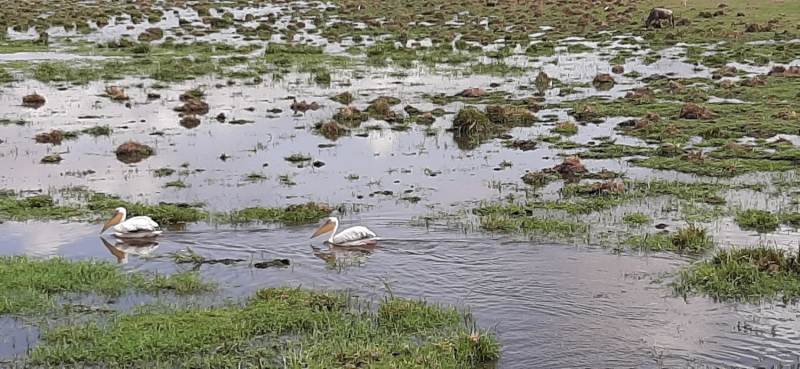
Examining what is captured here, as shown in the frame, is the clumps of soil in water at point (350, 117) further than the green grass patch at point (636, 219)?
Yes

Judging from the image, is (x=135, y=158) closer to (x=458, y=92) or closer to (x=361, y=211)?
(x=361, y=211)

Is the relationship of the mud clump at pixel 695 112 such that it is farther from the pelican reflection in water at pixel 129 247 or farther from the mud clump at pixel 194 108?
the pelican reflection in water at pixel 129 247

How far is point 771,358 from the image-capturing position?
8969mm

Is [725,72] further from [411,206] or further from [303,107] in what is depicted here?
[411,206]

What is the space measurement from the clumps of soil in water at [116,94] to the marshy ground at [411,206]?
9cm

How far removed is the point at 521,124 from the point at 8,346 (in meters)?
15.3

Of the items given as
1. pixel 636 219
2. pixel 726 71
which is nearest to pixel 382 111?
pixel 636 219

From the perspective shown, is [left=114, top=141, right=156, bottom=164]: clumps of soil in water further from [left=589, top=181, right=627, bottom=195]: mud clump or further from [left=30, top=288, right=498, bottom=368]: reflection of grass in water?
[left=30, top=288, right=498, bottom=368]: reflection of grass in water

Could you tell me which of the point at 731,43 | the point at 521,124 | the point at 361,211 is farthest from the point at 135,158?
the point at 731,43

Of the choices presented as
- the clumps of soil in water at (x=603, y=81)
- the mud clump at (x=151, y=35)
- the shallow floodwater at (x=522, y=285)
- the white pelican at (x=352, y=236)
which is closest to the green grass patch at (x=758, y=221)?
the shallow floodwater at (x=522, y=285)

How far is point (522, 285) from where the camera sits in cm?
1122

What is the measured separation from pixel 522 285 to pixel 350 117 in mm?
12851

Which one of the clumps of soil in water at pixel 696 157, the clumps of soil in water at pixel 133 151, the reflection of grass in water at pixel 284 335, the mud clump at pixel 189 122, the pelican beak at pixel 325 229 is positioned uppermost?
the reflection of grass in water at pixel 284 335

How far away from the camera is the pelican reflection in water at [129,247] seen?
12.9 meters
